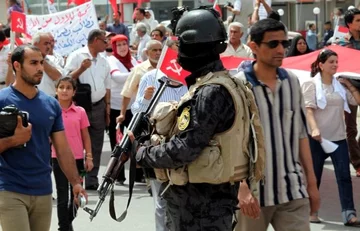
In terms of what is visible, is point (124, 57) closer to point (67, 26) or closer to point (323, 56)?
point (67, 26)

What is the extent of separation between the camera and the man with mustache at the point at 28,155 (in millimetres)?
5953

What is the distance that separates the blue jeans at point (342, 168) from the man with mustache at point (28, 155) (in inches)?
128

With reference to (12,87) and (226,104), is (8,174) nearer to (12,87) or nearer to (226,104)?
(12,87)

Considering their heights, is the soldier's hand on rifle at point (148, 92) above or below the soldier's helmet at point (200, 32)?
below

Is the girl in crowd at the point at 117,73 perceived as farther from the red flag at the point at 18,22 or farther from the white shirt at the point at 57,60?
the red flag at the point at 18,22

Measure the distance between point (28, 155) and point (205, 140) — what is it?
5.95 ft

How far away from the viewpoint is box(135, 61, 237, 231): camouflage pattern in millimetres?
4617

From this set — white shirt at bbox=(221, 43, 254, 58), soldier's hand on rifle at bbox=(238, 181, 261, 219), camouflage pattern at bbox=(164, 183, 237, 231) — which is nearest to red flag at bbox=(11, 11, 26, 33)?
white shirt at bbox=(221, 43, 254, 58)

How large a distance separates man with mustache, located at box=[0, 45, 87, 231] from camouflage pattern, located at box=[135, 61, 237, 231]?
1.39 m

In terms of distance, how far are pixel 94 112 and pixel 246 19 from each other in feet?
21.8

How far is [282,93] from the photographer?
5695mm

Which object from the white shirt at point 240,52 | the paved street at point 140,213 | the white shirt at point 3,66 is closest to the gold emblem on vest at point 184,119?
the paved street at point 140,213

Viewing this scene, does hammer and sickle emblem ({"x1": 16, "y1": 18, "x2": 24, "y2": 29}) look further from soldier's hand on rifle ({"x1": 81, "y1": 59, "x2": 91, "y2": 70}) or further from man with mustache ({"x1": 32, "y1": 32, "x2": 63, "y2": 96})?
soldier's hand on rifle ({"x1": 81, "y1": 59, "x2": 91, "y2": 70})

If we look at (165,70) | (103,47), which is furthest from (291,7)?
(165,70)
